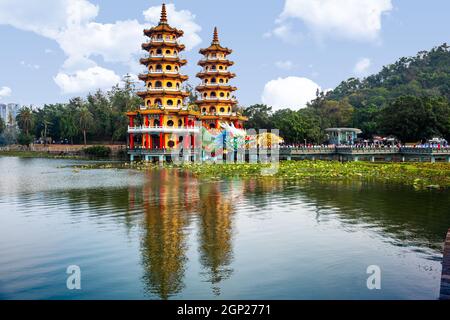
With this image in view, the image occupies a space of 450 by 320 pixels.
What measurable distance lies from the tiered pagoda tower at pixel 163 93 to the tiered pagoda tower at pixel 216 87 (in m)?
8.09

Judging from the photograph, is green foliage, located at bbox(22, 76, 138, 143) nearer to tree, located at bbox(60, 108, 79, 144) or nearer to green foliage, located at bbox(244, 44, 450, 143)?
tree, located at bbox(60, 108, 79, 144)

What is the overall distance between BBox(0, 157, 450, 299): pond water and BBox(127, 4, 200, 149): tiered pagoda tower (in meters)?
35.8

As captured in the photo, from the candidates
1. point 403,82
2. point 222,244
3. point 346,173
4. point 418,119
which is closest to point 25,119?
point 418,119

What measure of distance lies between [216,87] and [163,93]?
12.3 metres

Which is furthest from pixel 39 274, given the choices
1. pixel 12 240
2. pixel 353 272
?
pixel 353 272

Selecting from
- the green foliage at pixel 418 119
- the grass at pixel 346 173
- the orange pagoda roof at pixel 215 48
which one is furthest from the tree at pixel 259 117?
the grass at pixel 346 173

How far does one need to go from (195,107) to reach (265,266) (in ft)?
242

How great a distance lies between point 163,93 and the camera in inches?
2576

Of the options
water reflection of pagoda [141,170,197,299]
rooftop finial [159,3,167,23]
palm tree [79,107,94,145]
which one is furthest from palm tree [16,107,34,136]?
water reflection of pagoda [141,170,197,299]

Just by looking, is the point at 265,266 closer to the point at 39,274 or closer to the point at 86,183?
the point at 39,274

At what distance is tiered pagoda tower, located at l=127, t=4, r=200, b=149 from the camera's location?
6531 cm

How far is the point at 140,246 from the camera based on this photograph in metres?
15.8

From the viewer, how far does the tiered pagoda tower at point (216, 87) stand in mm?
75250

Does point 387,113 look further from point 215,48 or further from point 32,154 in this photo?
point 32,154
